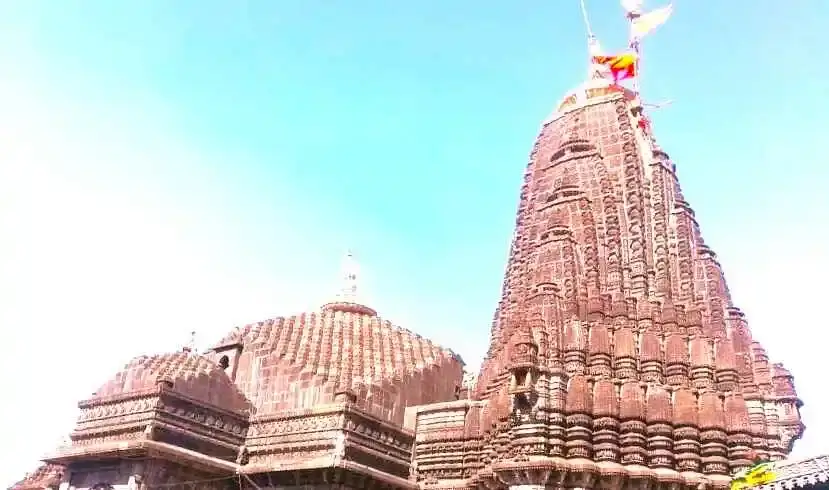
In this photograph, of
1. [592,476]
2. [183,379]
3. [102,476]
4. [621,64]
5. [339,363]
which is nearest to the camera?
[592,476]

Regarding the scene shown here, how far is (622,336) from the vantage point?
19.9 meters

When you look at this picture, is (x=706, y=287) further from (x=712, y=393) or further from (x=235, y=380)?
(x=235, y=380)

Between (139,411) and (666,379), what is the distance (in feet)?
43.7

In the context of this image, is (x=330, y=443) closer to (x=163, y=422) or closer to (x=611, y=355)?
(x=163, y=422)

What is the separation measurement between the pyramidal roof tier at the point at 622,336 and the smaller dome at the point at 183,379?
7307mm

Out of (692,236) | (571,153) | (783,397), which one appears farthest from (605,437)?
(571,153)

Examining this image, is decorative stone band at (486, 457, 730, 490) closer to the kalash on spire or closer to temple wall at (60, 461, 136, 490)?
the kalash on spire

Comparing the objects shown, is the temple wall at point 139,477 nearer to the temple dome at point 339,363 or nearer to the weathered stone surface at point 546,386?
the weathered stone surface at point 546,386

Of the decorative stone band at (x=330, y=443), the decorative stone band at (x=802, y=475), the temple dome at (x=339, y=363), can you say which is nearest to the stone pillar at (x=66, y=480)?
the decorative stone band at (x=330, y=443)

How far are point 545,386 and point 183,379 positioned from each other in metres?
9.85

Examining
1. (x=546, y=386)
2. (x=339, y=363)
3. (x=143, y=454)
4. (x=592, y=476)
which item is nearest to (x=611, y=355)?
(x=546, y=386)

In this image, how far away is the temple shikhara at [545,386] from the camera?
1850 cm

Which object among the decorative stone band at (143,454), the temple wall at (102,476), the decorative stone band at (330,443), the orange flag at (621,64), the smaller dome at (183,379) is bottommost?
the temple wall at (102,476)

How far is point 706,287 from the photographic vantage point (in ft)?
71.7
